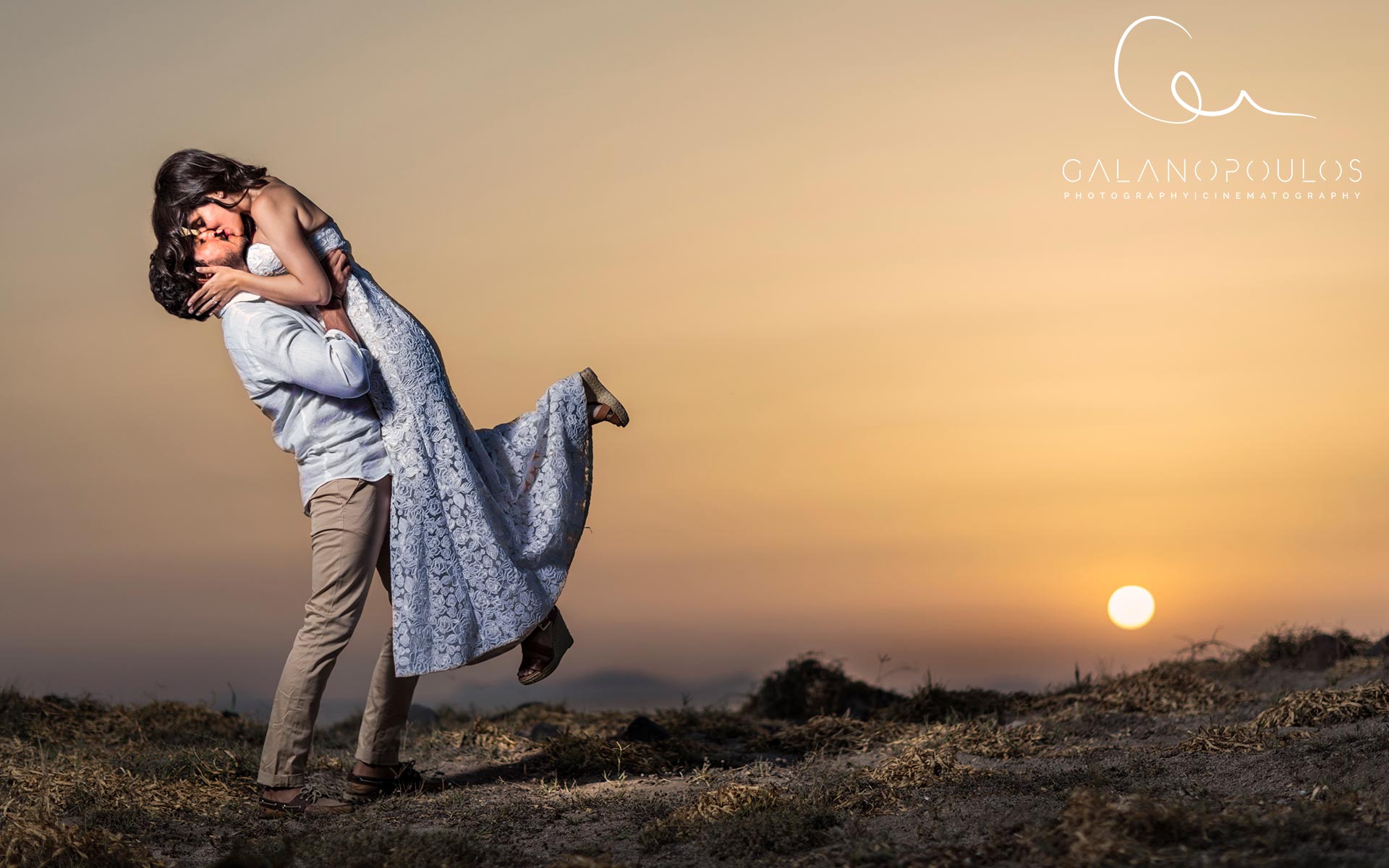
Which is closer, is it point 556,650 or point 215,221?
point 215,221

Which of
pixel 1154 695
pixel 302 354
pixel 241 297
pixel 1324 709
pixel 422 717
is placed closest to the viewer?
pixel 302 354

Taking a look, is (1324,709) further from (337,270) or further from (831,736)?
(337,270)

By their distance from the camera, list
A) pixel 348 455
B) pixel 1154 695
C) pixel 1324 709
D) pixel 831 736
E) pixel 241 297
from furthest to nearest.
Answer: pixel 1154 695 < pixel 831 736 < pixel 1324 709 < pixel 348 455 < pixel 241 297

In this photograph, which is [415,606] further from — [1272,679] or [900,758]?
[1272,679]

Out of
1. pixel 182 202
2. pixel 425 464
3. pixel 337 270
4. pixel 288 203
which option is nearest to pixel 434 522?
pixel 425 464

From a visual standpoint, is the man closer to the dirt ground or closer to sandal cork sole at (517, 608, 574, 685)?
the dirt ground

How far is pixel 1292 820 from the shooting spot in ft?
12.0

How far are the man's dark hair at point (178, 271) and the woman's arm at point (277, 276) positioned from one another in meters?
0.10

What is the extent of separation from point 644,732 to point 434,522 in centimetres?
212

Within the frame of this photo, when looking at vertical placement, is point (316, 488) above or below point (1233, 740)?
above

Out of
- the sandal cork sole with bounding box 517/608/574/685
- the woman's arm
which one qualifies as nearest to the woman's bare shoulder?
the woman's arm

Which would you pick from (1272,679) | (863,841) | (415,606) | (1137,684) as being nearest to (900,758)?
(863,841)

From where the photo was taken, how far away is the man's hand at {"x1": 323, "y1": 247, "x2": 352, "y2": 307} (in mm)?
5348

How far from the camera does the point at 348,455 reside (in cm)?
525
